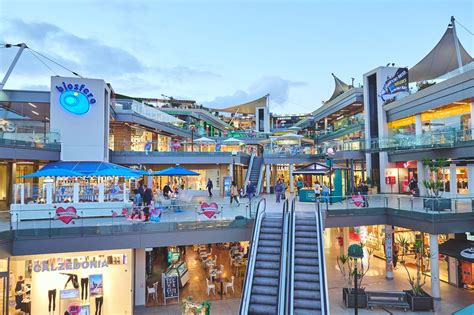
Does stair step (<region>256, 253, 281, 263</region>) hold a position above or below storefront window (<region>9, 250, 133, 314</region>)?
above

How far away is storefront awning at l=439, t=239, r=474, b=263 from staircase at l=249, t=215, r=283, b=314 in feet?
24.2

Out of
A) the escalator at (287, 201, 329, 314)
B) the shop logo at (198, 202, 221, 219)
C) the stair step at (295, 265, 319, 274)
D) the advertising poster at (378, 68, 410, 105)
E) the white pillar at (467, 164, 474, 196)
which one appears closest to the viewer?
the escalator at (287, 201, 329, 314)

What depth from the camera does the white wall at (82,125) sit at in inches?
712

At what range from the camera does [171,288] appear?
12.9m

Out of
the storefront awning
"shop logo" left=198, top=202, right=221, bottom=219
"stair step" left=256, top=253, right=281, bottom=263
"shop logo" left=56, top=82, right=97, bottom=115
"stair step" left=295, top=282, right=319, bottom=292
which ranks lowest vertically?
"stair step" left=295, top=282, right=319, bottom=292

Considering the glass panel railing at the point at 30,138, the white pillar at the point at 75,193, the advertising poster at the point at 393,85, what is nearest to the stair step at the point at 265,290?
the white pillar at the point at 75,193

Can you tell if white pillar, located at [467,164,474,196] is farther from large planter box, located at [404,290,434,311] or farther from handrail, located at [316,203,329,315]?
handrail, located at [316,203,329,315]

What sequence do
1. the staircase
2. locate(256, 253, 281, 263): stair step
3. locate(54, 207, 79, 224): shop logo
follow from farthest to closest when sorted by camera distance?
locate(54, 207, 79, 224): shop logo, locate(256, 253, 281, 263): stair step, the staircase

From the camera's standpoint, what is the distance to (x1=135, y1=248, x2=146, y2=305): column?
12.7 m

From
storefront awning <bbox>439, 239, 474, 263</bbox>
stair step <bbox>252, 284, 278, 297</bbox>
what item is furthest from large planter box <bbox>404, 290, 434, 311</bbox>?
stair step <bbox>252, 284, 278, 297</bbox>

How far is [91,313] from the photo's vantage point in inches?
450

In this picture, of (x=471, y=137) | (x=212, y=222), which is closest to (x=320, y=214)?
(x=212, y=222)

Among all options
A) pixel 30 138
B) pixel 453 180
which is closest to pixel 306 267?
pixel 453 180

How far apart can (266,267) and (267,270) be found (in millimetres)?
127
